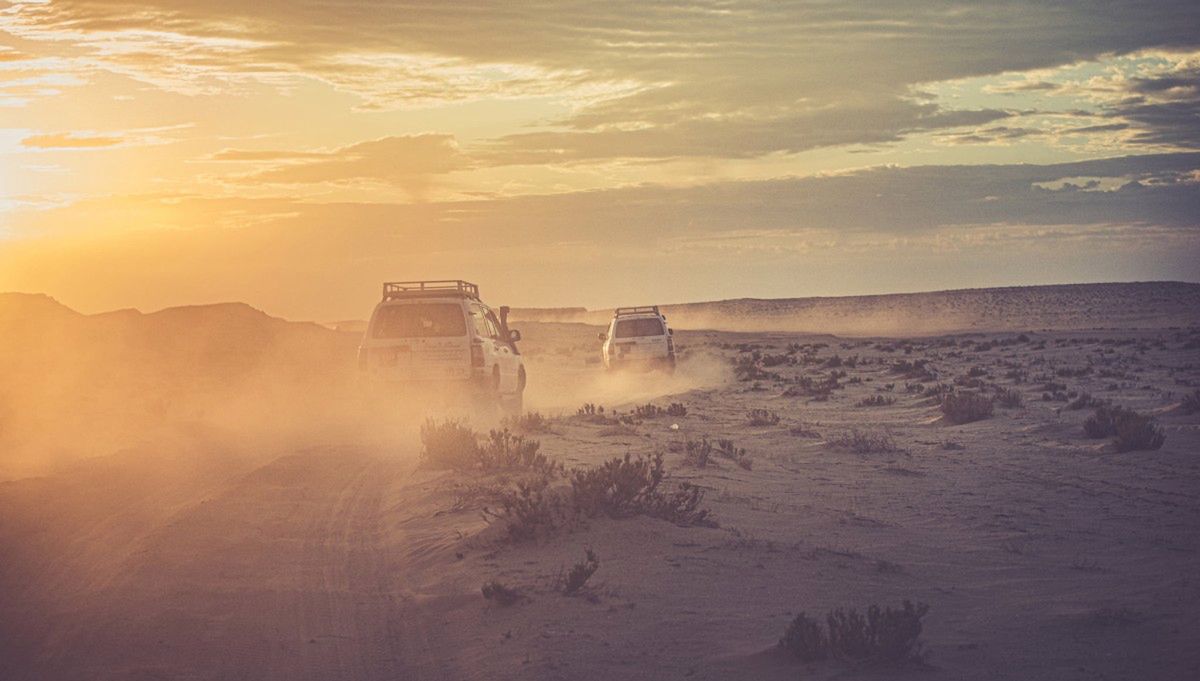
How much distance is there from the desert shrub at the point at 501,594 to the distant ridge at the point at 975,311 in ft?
301

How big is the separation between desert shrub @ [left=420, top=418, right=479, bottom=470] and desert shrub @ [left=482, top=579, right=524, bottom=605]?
6123 mm

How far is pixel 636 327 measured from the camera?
33500mm

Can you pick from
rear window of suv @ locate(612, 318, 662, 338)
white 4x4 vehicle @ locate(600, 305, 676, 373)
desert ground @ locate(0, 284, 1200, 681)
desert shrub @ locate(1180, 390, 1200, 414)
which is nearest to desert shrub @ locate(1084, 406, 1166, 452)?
desert ground @ locate(0, 284, 1200, 681)

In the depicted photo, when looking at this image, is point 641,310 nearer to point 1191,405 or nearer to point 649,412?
point 649,412

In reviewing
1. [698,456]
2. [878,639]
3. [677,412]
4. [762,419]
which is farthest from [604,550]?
[677,412]

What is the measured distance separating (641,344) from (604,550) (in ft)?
78.9

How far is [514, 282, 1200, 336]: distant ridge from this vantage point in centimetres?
10506

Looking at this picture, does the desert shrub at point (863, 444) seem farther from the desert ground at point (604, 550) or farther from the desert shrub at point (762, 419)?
the desert shrub at point (762, 419)

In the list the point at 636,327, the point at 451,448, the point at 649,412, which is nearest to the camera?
the point at 451,448

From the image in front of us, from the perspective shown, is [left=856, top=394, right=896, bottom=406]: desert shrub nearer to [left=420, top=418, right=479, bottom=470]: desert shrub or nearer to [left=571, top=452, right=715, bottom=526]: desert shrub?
[left=420, top=418, right=479, bottom=470]: desert shrub

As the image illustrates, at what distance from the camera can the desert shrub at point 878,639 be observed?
20.9 feet

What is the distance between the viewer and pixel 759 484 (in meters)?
13.2

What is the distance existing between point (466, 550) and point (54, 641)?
3.33 m

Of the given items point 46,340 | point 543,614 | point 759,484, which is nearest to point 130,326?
point 46,340
